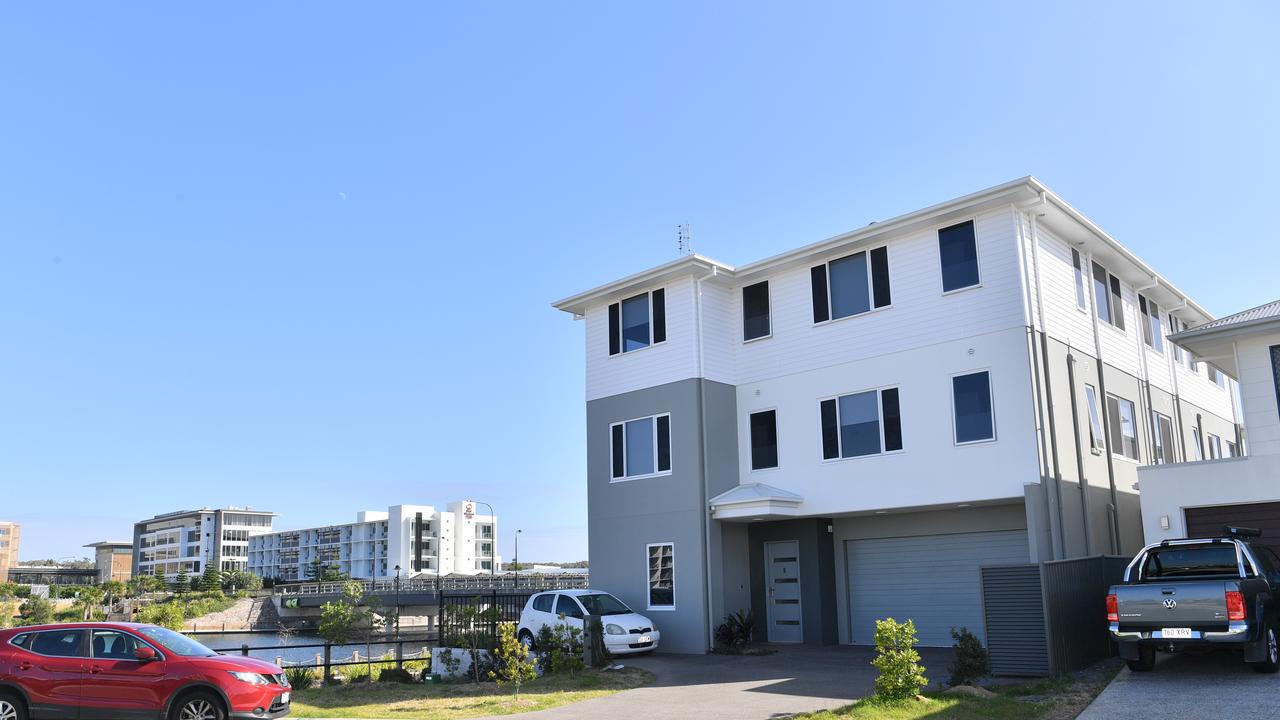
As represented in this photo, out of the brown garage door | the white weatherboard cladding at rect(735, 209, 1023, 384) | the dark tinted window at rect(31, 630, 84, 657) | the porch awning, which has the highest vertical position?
the white weatherboard cladding at rect(735, 209, 1023, 384)

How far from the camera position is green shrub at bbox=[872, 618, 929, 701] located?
11.6m

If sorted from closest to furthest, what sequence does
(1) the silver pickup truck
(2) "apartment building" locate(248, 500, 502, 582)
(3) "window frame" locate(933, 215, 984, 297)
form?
(1) the silver pickup truck, (3) "window frame" locate(933, 215, 984, 297), (2) "apartment building" locate(248, 500, 502, 582)

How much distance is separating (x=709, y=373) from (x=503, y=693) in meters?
8.72

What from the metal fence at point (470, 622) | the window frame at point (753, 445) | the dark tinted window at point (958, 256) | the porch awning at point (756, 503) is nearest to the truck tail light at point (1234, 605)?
the dark tinted window at point (958, 256)

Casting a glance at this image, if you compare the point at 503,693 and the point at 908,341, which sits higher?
the point at 908,341

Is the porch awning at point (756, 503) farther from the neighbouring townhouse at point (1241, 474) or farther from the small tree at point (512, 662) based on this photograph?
the neighbouring townhouse at point (1241, 474)

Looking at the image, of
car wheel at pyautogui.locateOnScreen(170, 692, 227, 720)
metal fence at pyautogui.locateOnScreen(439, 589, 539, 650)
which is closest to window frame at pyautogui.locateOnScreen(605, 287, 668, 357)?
metal fence at pyautogui.locateOnScreen(439, 589, 539, 650)

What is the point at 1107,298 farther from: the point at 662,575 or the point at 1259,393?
the point at 662,575

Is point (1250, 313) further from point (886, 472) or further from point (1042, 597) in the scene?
point (1042, 597)

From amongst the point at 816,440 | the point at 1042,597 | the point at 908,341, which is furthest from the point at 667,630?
the point at 1042,597

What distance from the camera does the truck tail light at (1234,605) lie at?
1134 centimetres

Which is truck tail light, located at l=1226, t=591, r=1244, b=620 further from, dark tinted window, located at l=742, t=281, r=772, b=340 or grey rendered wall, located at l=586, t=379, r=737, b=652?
dark tinted window, located at l=742, t=281, r=772, b=340

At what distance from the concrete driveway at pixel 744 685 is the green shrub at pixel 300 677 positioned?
5722mm

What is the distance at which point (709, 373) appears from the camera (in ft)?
69.8
